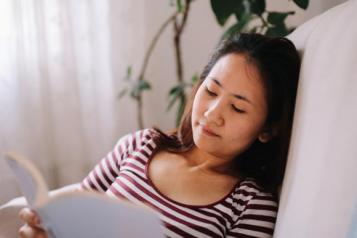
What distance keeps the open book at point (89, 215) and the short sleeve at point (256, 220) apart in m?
0.29

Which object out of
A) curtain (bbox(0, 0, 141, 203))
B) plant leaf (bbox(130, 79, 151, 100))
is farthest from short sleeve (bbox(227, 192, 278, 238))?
curtain (bbox(0, 0, 141, 203))

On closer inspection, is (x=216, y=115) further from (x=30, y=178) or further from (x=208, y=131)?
(x=30, y=178)

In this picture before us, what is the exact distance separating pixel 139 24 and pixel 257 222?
1306mm

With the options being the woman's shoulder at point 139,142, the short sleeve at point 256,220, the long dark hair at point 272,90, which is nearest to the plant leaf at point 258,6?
the long dark hair at point 272,90

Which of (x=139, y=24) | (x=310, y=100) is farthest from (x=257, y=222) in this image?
(x=139, y=24)

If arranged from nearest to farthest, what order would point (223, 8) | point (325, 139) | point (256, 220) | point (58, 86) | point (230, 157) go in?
point (325, 139) → point (256, 220) → point (230, 157) → point (223, 8) → point (58, 86)

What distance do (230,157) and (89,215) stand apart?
425 millimetres

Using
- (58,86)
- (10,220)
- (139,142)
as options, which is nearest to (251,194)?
(139,142)

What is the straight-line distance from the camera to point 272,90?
750 millimetres

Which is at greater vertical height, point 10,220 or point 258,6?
point 258,6

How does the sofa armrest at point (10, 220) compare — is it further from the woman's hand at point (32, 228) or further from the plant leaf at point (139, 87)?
the plant leaf at point (139, 87)

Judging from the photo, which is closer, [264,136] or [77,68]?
[264,136]

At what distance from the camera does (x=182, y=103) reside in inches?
59.8

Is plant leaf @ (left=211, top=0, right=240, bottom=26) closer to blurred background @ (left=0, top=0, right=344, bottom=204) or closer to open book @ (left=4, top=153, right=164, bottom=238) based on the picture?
blurred background @ (left=0, top=0, right=344, bottom=204)
